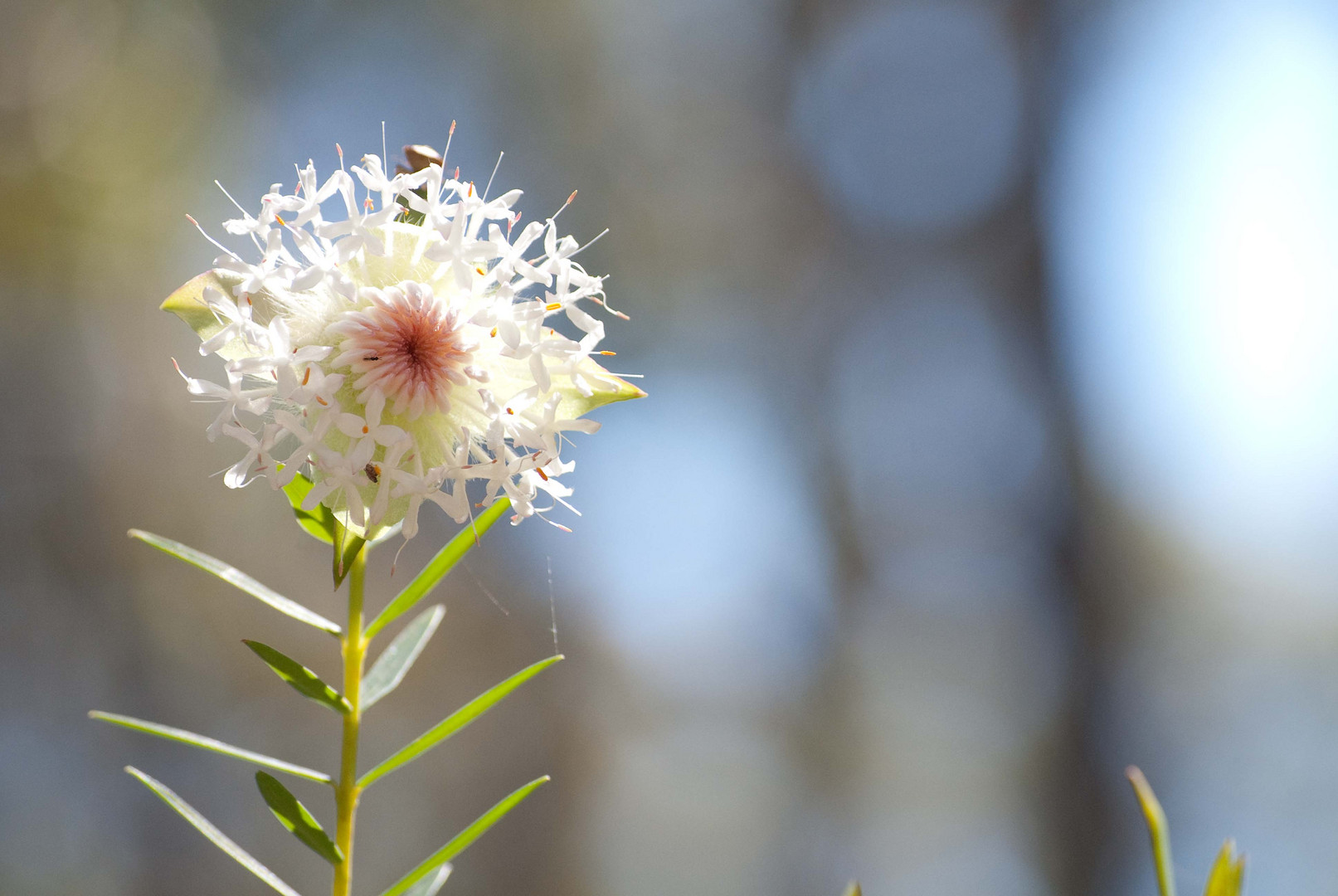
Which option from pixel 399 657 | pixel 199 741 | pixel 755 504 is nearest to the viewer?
pixel 199 741

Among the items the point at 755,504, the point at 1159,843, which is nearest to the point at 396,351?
the point at 1159,843

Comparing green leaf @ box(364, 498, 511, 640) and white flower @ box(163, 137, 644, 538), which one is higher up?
white flower @ box(163, 137, 644, 538)

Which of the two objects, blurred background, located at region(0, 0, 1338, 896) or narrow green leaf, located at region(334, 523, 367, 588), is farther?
blurred background, located at region(0, 0, 1338, 896)

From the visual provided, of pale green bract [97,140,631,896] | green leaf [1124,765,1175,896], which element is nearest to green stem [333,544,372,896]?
pale green bract [97,140,631,896]

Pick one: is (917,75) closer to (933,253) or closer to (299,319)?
(933,253)

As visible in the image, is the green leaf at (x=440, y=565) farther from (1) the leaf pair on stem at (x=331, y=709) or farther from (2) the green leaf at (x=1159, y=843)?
(2) the green leaf at (x=1159, y=843)

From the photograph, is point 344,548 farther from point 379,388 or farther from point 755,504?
point 755,504

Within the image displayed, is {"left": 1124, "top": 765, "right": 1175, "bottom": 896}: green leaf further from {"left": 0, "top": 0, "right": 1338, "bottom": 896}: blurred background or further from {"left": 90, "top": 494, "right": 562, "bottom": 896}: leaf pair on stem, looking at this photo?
{"left": 0, "top": 0, "right": 1338, "bottom": 896}: blurred background
